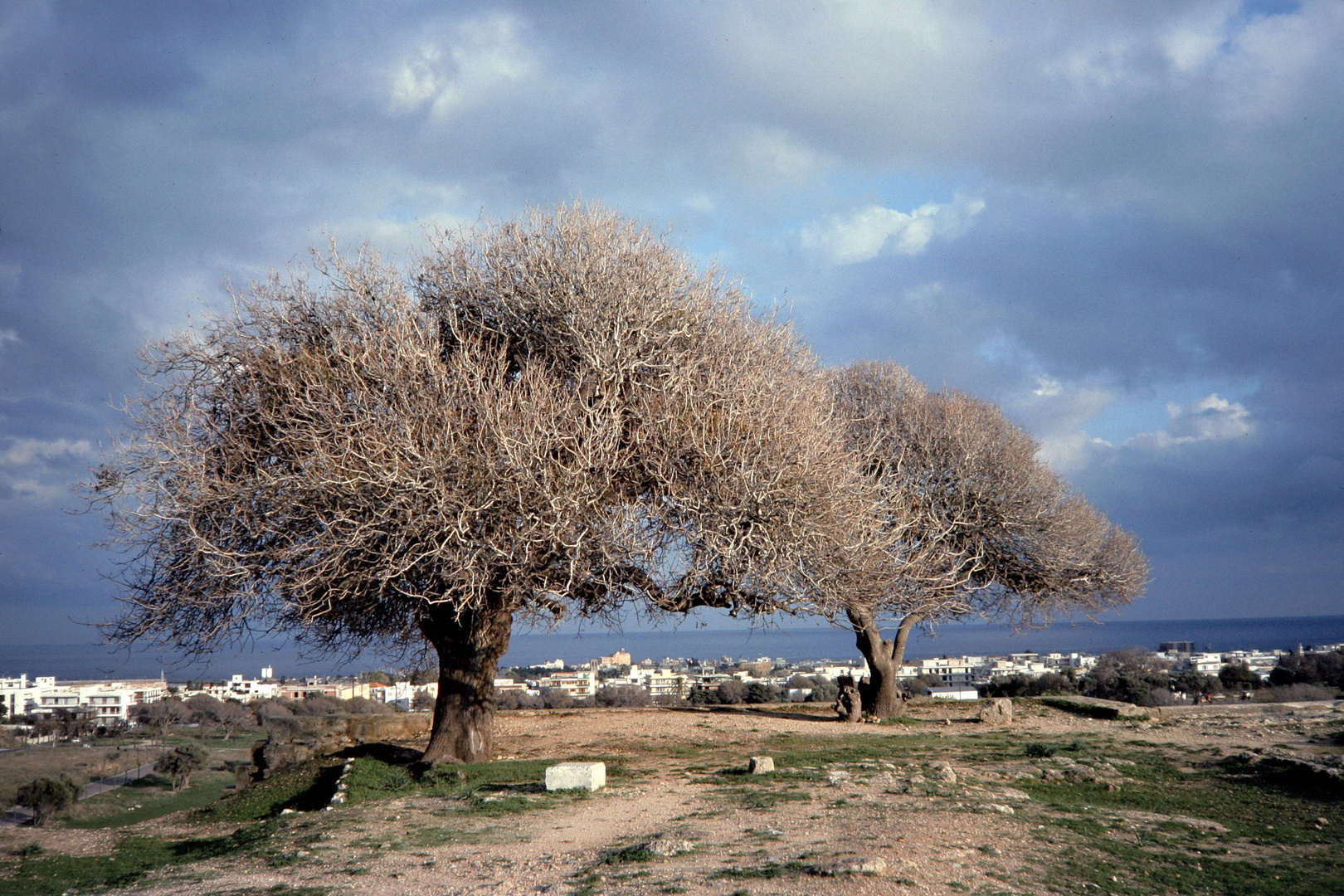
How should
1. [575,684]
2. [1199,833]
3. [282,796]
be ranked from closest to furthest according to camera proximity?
[1199,833]
[282,796]
[575,684]

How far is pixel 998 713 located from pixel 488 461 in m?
13.6

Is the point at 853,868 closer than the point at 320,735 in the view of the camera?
Yes

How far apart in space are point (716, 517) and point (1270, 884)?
648cm

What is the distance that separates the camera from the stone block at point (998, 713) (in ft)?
60.1

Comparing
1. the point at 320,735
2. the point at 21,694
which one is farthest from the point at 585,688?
the point at 21,694

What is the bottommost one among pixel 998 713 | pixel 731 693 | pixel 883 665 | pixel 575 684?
pixel 575 684

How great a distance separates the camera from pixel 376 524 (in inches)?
396

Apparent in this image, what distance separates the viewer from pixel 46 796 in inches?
559

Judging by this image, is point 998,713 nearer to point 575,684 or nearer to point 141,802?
point 141,802

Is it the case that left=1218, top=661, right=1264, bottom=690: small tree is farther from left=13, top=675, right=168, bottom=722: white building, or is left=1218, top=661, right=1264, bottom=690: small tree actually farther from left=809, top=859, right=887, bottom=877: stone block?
left=13, top=675, right=168, bottom=722: white building

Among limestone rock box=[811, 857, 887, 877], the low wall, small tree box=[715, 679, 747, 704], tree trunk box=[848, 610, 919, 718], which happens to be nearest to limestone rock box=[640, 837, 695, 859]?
limestone rock box=[811, 857, 887, 877]

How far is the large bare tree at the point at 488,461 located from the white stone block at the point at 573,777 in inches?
86.1

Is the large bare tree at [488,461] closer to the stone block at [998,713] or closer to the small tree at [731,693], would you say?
the stone block at [998,713]

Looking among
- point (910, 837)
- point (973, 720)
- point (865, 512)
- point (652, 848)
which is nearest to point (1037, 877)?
point (910, 837)
